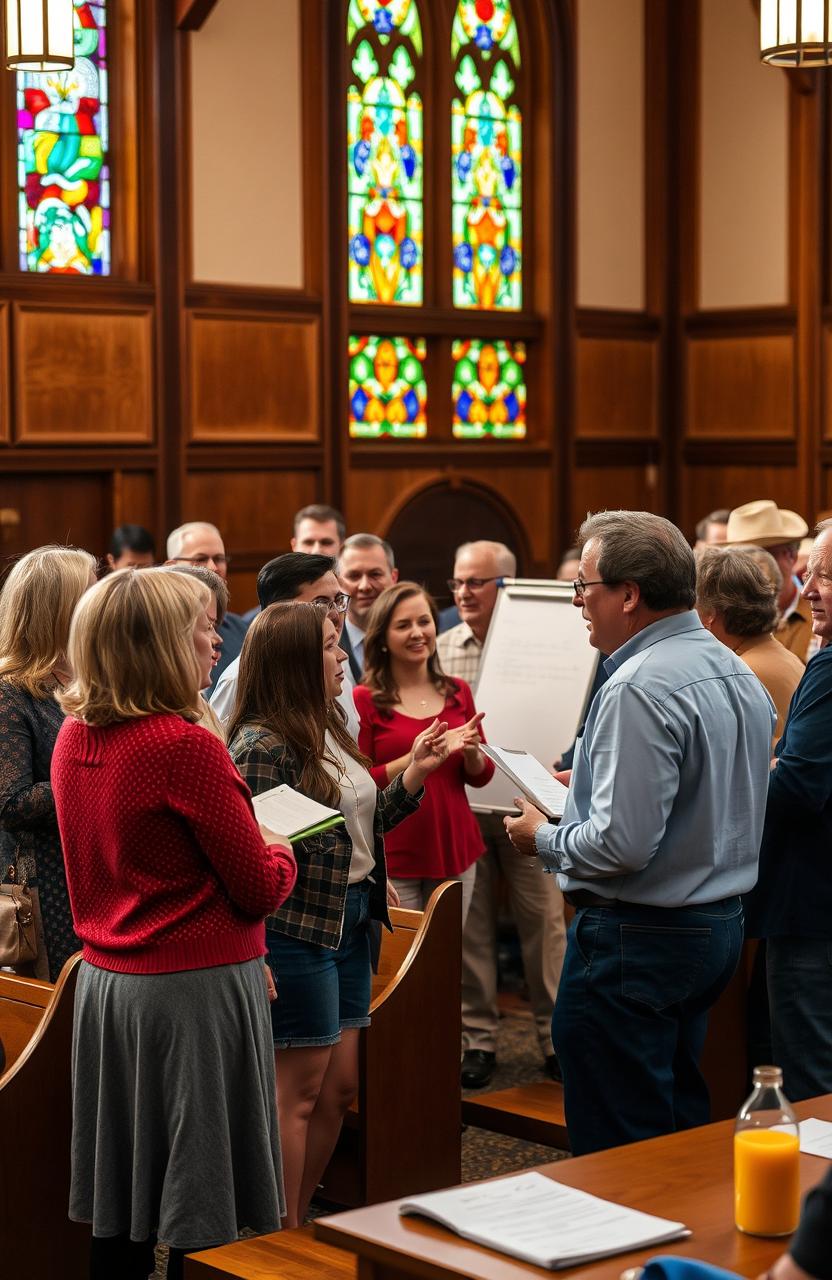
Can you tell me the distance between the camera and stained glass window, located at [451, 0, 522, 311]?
9.46 m

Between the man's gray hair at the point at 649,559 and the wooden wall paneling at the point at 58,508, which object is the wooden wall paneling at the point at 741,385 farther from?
the man's gray hair at the point at 649,559

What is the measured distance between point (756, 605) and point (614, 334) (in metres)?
6.46

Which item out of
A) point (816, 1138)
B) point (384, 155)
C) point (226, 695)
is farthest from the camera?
point (384, 155)

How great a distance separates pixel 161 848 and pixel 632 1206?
37.1 inches

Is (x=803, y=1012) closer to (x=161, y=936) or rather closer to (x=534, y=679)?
(x=161, y=936)

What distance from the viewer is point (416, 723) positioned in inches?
183

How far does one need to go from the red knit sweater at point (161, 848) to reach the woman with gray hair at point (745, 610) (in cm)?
151

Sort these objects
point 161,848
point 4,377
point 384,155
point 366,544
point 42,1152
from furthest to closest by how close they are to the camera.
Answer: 1. point 384,155
2. point 4,377
3. point 366,544
4. point 42,1152
5. point 161,848

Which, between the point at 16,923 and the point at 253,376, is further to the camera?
the point at 253,376

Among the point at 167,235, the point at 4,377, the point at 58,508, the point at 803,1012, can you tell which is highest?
the point at 167,235

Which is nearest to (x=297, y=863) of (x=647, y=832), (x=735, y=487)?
(x=647, y=832)

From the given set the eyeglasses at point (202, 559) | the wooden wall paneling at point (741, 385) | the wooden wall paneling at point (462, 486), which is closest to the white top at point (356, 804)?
the eyeglasses at point (202, 559)

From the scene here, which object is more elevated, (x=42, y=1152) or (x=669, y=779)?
(x=669, y=779)

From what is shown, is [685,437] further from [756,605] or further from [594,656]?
[756,605]
